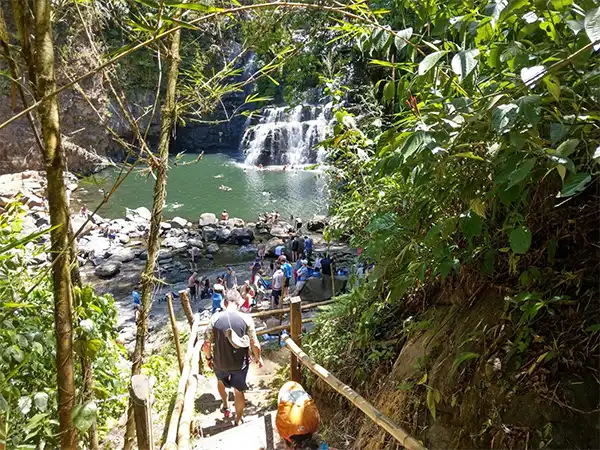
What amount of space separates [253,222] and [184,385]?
13.6 metres

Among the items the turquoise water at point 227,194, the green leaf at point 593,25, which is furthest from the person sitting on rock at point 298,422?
the turquoise water at point 227,194

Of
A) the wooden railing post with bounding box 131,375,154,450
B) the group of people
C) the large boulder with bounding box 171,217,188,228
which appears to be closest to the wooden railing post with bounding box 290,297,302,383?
the group of people

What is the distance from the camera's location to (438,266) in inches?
76.4

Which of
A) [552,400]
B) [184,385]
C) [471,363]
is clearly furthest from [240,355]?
[552,400]

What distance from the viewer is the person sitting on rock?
301 centimetres

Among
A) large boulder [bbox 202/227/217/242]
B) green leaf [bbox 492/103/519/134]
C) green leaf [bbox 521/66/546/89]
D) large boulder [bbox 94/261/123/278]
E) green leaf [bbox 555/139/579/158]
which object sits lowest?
large boulder [bbox 94/261/123/278]

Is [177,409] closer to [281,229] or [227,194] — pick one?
[281,229]

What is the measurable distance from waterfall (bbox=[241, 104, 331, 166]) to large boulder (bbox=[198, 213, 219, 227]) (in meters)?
8.08

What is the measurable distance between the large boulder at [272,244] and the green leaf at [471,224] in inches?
472

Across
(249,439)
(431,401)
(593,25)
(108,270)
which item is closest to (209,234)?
(108,270)

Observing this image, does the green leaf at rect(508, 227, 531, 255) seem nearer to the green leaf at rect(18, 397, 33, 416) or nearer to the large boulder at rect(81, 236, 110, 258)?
the green leaf at rect(18, 397, 33, 416)

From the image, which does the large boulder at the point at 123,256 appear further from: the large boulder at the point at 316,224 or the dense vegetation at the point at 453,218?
the dense vegetation at the point at 453,218

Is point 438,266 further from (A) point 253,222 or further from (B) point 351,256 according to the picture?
(A) point 253,222

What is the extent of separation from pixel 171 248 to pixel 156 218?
12601 millimetres
